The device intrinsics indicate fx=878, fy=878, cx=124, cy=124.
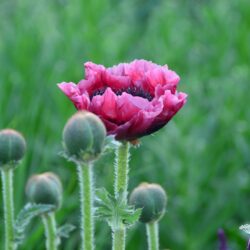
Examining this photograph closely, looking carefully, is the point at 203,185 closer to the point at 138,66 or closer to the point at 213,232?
the point at 213,232

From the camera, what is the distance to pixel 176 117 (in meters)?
2.60

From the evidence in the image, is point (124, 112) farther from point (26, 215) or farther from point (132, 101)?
point (26, 215)

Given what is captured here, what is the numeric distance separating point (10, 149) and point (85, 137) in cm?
23

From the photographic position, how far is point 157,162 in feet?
8.11

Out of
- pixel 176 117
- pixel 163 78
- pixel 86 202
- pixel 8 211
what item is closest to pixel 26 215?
pixel 8 211

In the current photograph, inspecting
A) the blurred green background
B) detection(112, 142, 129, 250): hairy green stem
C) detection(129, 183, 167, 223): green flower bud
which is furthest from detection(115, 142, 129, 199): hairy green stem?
the blurred green background

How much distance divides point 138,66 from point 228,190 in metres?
1.25

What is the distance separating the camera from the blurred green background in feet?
7.47

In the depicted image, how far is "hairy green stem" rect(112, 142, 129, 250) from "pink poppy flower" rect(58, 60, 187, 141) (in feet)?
0.07

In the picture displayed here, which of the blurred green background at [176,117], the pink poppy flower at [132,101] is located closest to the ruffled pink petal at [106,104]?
the pink poppy flower at [132,101]

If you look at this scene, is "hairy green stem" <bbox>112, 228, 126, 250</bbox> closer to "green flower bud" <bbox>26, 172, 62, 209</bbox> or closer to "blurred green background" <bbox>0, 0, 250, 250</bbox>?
"green flower bud" <bbox>26, 172, 62, 209</bbox>

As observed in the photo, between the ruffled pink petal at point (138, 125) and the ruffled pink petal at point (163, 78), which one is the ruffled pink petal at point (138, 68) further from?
the ruffled pink petal at point (138, 125)

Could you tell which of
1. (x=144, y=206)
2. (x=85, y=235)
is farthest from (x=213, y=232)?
(x=85, y=235)

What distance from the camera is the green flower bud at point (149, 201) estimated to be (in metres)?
1.20
